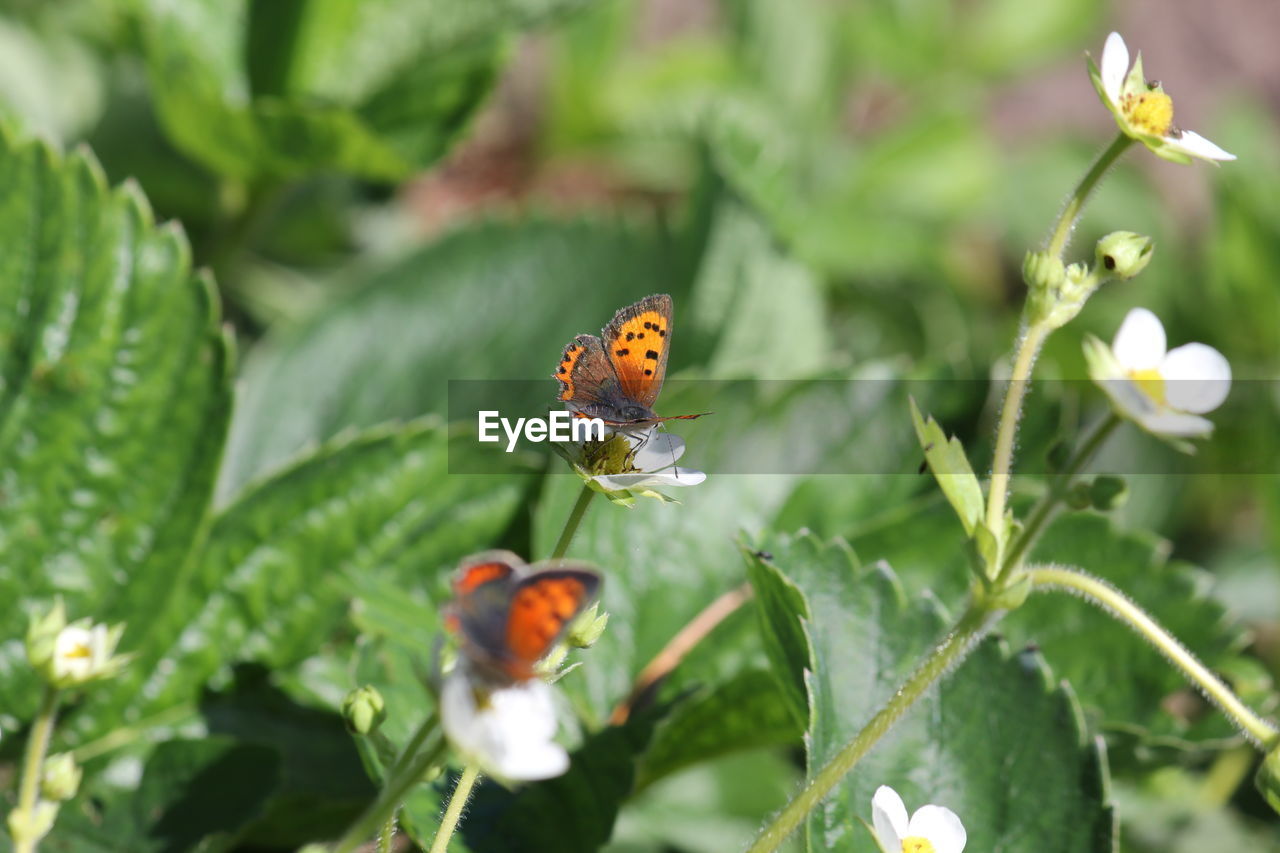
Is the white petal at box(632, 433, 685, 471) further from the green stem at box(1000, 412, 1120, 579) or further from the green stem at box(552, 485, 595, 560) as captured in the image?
the green stem at box(1000, 412, 1120, 579)

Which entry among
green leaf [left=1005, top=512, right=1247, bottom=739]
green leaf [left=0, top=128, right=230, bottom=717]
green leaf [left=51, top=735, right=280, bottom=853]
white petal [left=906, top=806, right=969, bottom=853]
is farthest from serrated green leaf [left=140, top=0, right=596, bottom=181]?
white petal [left=906, top=806, right=969, bottom=853]

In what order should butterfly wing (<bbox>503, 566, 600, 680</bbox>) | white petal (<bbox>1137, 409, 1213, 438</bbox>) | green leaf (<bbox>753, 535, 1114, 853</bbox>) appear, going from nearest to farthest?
butterfly wing (<bbox>503, 566, 600, 680</bbox>) < white petal (<bbox>1137, 409, 1213, 438</bbox>) < green leaf (<bbox>753, 535, 1114, 853</bbox>)

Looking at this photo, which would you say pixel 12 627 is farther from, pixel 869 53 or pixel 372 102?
pixel 869 53

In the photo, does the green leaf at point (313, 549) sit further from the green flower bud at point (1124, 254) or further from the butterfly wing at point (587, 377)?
the green flower bud at point (1124, 254)

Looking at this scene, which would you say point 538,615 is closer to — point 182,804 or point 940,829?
point 940,829

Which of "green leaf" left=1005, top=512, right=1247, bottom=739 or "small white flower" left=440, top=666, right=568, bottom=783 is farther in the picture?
"green leaf" left=1005, top=512, right=1247, bottom=739

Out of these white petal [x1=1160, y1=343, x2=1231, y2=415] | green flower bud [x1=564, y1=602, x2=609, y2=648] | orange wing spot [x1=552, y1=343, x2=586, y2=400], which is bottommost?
green flower bud [x1=564, y1=602, x2=609, y2=648]
